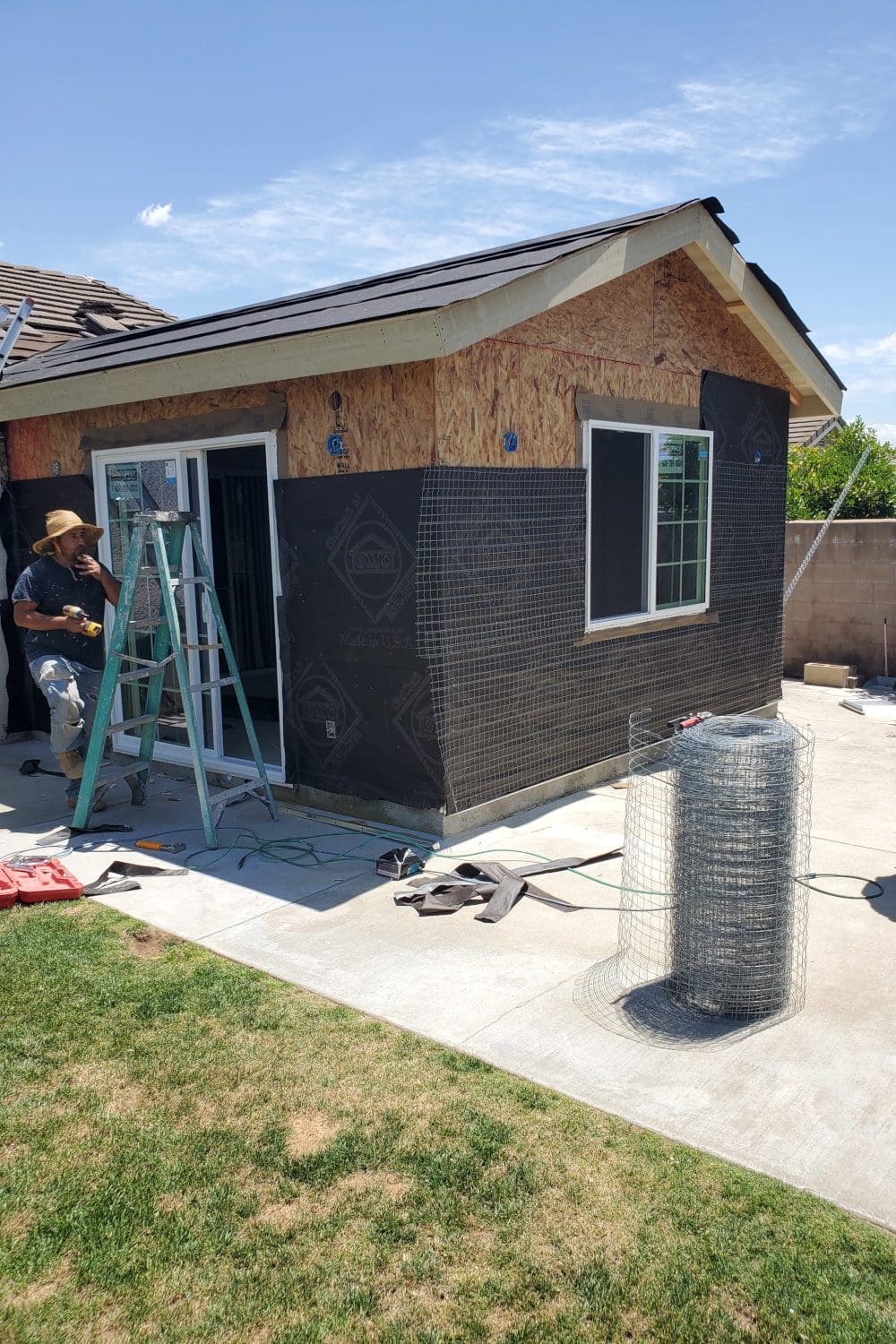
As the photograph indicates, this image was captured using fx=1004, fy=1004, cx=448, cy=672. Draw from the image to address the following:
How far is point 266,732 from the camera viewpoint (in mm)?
9102

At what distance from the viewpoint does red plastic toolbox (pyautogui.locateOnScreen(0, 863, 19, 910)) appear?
16.4 feet

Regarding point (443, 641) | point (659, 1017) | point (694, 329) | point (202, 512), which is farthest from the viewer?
point (694, 329)

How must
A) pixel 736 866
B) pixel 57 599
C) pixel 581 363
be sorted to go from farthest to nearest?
1. pixel 581 363
2. pixel 57 599
3. pixel 736 866

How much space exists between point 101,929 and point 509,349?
3969 mm

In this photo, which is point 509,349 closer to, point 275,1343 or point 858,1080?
point 858,1080

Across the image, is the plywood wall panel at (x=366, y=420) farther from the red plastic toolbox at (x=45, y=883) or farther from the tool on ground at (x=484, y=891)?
the red plastic toolbox at (x=45, y=883)

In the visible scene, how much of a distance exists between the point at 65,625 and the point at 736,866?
14.7 feet

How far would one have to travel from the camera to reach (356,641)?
6102 millimetres

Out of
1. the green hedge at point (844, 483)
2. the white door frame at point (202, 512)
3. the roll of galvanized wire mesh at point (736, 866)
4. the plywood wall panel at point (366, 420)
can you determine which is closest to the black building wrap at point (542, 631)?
the plywood wall panel at point (366, 420)

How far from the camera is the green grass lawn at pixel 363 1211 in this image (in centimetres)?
237

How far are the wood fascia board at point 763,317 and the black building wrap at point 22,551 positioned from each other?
5.25m

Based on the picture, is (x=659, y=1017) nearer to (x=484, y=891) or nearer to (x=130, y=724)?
(x=484, y=891)

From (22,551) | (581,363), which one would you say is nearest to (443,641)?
(581,363)

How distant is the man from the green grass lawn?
3022 mm
